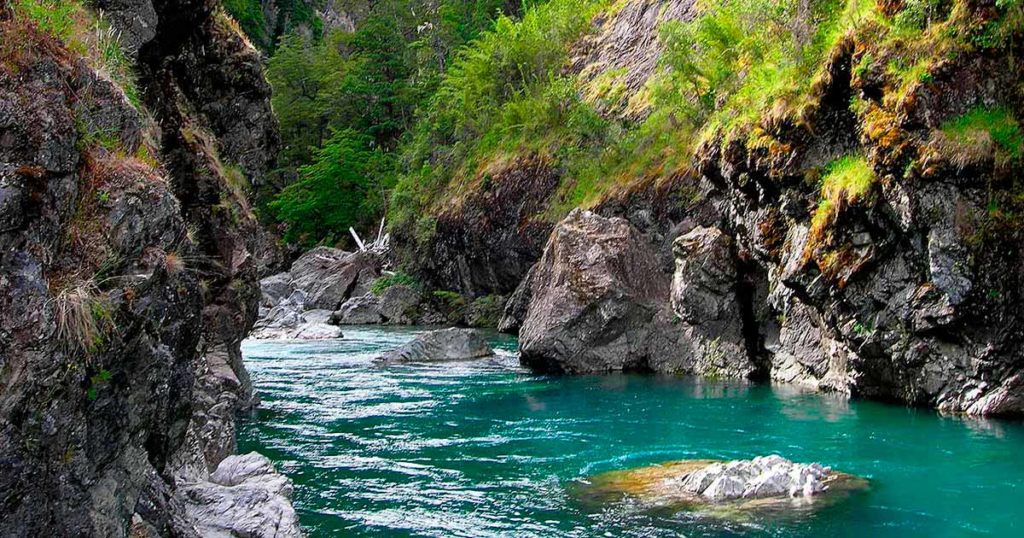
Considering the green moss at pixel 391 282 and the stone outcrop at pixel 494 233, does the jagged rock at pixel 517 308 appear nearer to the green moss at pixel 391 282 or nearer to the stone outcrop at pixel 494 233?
the stone outcrop at pixel 494 233

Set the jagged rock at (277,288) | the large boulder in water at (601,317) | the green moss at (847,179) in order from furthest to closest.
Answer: the jagged rock at (277,288) → the large boulder in water at (601,317) → the green moss at (847,179)

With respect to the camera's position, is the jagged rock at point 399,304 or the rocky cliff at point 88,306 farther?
the jagged rock at point 399,304

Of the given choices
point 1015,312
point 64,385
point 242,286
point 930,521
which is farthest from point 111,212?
point 1015,312

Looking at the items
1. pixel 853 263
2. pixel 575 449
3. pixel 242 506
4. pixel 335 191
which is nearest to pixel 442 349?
pixel 575 449

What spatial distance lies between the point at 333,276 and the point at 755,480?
3929 centimetres

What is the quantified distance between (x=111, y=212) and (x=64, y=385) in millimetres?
1443

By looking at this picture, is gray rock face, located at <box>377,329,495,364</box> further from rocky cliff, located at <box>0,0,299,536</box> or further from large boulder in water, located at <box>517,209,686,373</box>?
rocky cliff, located at <box>0,0,299,536</box>

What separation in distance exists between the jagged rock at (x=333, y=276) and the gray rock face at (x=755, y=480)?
36.7 m

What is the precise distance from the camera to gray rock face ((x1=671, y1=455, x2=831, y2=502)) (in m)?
A: 11.1

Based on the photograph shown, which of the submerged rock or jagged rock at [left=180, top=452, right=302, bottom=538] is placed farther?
the submerged rock

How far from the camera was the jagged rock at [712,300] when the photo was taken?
76.0ft

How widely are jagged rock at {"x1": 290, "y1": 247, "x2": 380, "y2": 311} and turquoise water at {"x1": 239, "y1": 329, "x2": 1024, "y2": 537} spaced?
2390 cm

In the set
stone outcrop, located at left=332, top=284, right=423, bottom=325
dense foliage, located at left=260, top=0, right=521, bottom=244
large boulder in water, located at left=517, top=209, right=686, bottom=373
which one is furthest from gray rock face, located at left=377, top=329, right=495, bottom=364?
dense foliage, located at left=260, top=0, right=521, bottom=244

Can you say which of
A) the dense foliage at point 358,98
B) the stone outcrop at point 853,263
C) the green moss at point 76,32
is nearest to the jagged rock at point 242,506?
the green moss at point 76,32
